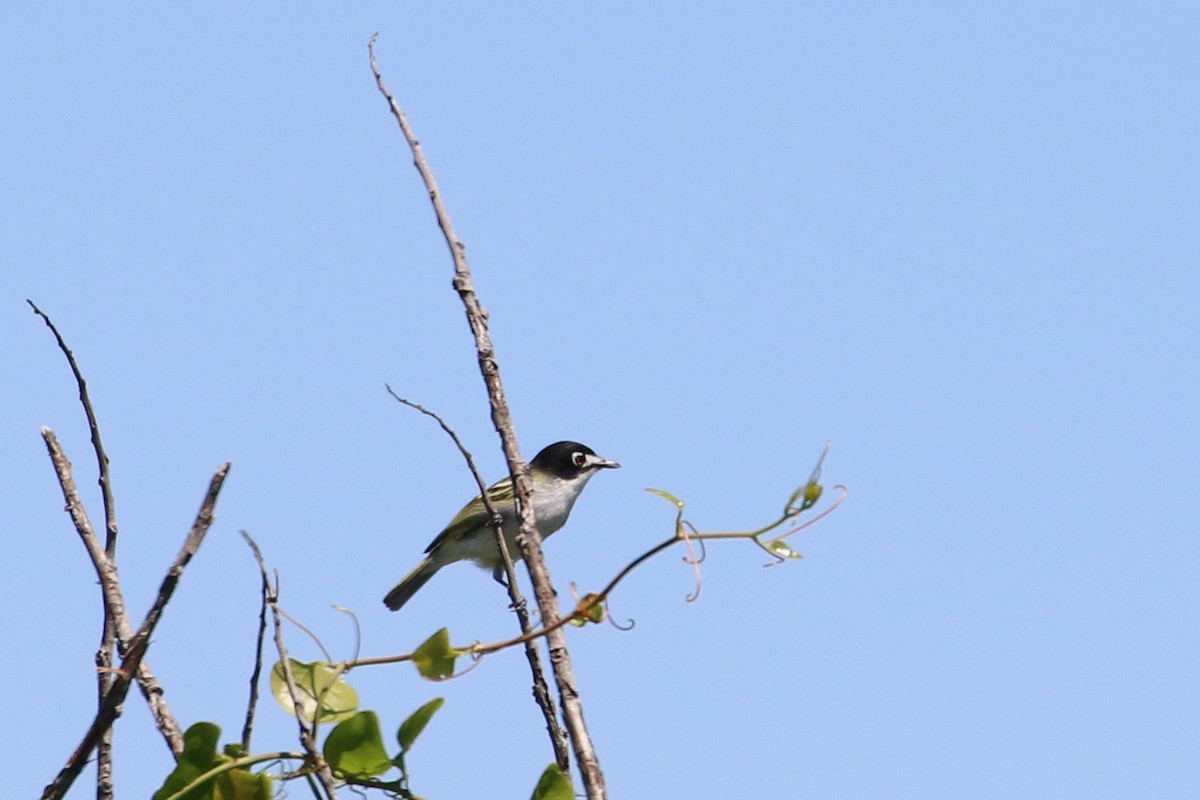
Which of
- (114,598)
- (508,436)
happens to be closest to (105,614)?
(114,598)

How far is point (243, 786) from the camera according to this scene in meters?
2.57

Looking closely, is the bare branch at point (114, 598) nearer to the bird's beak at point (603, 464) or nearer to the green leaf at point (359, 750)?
the green leaf at point (359, 750)

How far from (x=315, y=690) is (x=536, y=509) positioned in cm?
1063

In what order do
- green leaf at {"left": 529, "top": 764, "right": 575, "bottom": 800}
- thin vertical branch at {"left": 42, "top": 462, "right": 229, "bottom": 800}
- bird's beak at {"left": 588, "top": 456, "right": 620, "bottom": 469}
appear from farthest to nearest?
1. bird's beak at {"left": 588, "top": 456, "right": 620, "bottom": 469}
2. green leaf at {"left": 529, "top": 764, "right": 575, "bottom": 800}
3. thin vertical branch at {"left": 42, "top": 462, "right": 229, "bottom": 800}

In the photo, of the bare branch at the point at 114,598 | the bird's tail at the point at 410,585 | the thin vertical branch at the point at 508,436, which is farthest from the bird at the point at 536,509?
the bare branch at the point at 114,598

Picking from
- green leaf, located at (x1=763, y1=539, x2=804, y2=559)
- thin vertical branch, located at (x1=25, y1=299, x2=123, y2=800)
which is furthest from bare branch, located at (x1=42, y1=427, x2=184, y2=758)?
green leaf, located at (x1=763, y1=539, x2=804, y2=559)

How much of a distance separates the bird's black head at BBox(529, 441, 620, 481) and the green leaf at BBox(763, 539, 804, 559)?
11.0 m

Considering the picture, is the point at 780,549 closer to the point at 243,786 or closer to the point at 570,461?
the point at 243,786

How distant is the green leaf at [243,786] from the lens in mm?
2561

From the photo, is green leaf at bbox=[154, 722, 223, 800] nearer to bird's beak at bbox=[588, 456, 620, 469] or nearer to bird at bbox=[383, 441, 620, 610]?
bird at bbox=[383, 441, 620, 610]

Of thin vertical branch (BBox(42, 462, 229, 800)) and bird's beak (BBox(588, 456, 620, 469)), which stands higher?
bird's beak (BBox(588, 456, 620, 469))

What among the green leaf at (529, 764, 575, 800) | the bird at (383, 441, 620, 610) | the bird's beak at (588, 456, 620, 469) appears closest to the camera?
the green leaf at (529, 764, 575, 800)

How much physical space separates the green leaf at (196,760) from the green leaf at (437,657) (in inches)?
15.3

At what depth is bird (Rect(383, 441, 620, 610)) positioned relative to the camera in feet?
44.3
